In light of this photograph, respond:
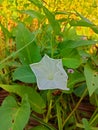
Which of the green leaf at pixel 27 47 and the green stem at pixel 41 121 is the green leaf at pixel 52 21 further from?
the green stem at pixel 41 121

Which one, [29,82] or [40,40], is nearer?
[29,82]

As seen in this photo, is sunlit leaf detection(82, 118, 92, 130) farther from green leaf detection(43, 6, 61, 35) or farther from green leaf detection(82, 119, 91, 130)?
green leaf detection(43, 6, 61, 35)

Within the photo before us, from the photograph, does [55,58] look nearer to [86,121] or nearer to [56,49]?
[56,49]

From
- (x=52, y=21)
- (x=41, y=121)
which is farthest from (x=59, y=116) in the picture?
(x=52, y=21)

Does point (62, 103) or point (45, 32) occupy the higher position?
point (45, 32)

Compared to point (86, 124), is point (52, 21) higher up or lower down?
higher up

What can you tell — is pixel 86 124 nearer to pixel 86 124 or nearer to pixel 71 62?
pixel 86 124

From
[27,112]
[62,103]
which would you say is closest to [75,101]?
[62,103]
